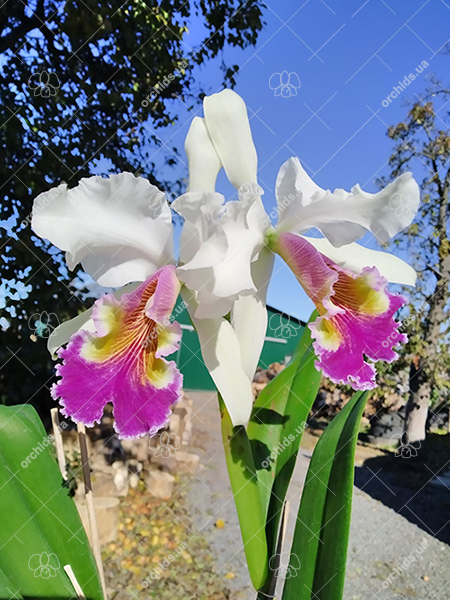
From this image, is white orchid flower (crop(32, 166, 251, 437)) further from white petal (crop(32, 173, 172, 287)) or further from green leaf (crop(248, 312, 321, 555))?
green leaf (crop(248, 312, 321, 555))

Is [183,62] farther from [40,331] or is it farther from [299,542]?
[299,542]

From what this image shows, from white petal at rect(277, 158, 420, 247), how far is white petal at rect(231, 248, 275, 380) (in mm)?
86

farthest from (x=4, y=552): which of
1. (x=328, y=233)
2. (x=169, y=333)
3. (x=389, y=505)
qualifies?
(x=389, y=505)

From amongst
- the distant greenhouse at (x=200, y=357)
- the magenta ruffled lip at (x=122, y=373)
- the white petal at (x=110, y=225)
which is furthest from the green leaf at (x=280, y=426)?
the distant greenhouse at (x=200, y=357)

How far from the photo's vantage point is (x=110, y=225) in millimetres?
734

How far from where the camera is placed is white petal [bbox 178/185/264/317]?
0.63 meters

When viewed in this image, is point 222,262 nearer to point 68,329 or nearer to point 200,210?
point 200,210

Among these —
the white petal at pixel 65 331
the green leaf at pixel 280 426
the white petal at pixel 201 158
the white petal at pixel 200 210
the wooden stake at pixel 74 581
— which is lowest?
the wooden stake at pixel 74 581

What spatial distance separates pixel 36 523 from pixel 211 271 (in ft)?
2.23

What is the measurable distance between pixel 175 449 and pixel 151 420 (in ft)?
9.53

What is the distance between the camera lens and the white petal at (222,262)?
63 centimetres

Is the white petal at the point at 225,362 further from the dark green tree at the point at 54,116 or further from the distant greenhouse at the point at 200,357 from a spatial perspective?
the distant greenhouse at the point at 200,357

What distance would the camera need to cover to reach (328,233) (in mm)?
747

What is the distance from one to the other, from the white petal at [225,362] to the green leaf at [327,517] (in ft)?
0.60
